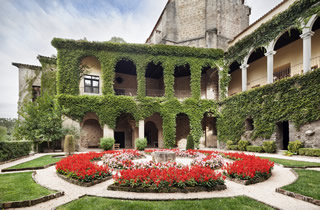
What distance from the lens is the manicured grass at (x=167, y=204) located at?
392 centimetres

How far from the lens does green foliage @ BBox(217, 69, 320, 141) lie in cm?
1118

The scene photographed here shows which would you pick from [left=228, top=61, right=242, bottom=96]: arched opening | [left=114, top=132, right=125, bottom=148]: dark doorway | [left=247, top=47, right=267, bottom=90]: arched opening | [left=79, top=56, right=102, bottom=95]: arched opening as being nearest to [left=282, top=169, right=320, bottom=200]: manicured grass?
[left=247, top=47, right=267, bottom=90]: arched opening

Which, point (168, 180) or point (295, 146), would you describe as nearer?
point (168, 180)

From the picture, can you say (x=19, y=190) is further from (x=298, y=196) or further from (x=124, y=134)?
(x=124, y=134)

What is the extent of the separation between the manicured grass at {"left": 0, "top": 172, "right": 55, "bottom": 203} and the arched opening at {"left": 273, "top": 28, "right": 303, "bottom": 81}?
18061mm

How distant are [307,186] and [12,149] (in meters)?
14.8

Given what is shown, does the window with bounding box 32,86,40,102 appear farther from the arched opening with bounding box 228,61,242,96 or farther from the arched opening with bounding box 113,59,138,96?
the arched opening with bounding box 228,61,242,96

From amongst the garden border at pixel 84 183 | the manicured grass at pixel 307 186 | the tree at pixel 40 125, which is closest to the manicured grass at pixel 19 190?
the garden border at pixel 84 183

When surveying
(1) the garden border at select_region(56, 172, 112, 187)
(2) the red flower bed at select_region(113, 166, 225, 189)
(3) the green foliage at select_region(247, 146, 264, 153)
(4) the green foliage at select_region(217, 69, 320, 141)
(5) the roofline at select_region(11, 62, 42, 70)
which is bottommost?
(3) the green foliage at select_region(247, 146, 264, 153)

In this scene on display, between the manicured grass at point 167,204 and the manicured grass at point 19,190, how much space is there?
123 cm

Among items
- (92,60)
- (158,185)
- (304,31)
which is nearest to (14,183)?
(158,185)

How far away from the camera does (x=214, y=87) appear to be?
22.8 m

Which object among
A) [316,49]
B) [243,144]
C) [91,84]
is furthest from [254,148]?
[91,84]

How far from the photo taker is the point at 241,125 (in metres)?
16.4
